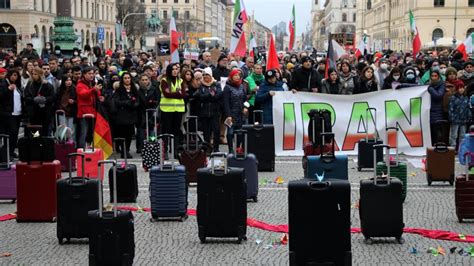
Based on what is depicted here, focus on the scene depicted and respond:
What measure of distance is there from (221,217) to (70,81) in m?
8.57

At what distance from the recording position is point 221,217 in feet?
32.7

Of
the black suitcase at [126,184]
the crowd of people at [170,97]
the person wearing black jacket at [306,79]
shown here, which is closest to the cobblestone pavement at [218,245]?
the black suitcase at [126,184]

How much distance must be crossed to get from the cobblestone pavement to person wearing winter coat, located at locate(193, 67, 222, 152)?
17.4 feet

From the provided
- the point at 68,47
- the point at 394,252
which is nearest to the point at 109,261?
the point at 394,252

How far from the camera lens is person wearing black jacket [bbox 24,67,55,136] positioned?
1734 cm

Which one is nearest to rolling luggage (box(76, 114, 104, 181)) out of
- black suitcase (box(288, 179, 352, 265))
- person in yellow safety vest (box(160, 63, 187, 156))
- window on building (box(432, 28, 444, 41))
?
person in yellow safety vest (box(160, 63, 187, 156))

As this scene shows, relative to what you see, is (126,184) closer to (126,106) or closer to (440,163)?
(440,163)

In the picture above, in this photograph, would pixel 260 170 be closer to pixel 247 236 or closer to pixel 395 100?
pixel 395 100

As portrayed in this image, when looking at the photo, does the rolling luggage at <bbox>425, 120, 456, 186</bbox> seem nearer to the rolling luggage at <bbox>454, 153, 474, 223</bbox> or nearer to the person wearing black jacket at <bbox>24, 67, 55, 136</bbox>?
the rolling luggage at <bbox>454, 153, 474, 223</bbox>

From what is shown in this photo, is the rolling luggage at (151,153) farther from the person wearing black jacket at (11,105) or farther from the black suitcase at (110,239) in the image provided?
the black suitcase at (110,239)

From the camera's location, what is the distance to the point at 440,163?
1399 centimetres

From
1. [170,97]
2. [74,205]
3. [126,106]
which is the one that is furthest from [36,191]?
[126,106]

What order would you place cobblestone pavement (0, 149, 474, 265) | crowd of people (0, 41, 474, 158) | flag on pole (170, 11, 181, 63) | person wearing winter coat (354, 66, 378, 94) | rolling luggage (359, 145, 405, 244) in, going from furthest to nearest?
flag on pole (170, 11, 181, 63) < person wearing winter coat (354, 66, 378, 94) < crowd of people (0, 41, 474, 158) < rolling luggage (359, 145, 405, 244) < cobblestone pavement (0, 149, 474, 265)

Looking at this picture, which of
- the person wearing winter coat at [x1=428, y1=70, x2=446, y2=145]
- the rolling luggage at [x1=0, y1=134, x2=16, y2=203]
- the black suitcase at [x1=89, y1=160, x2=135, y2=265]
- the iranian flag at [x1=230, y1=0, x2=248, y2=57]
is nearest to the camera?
the black suitcase at [x1=89, y1=160, x2=135, y2=265]
